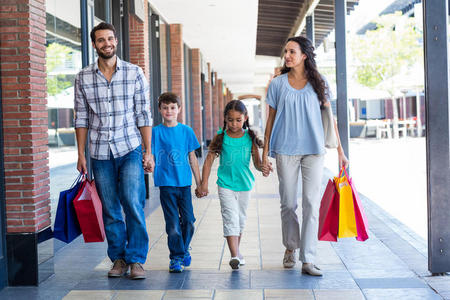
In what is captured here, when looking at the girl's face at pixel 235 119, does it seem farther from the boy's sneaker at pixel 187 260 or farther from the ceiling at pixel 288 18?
the ceiling at pixel 288 18

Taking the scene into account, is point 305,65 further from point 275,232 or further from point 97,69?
point 275,232

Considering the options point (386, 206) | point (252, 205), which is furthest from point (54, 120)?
point (386, 206)

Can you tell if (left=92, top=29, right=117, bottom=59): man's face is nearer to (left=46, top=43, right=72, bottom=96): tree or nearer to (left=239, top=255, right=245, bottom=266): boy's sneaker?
(left=46, top=43, right=72, bottom=96): tree

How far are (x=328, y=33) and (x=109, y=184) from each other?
45.6ft

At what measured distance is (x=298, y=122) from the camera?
12.2ft

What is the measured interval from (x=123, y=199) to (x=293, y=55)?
4.85 ft

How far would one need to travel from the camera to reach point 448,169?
3.62 m

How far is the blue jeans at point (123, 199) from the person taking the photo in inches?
147

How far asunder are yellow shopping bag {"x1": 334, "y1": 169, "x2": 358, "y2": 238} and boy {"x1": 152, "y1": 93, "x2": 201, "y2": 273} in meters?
0.96

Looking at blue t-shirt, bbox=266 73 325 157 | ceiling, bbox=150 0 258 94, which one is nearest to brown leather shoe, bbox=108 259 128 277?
blue t-shirt, bbox=266 73 325 157

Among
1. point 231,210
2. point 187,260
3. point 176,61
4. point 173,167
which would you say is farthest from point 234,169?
point 176,61

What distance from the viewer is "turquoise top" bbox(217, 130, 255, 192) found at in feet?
12.6

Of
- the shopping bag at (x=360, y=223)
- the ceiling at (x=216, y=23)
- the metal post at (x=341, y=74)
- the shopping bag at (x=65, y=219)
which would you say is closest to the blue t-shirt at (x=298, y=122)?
the shopping bag at (x=360, y=223)

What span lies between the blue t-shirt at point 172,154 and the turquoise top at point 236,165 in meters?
0.22
